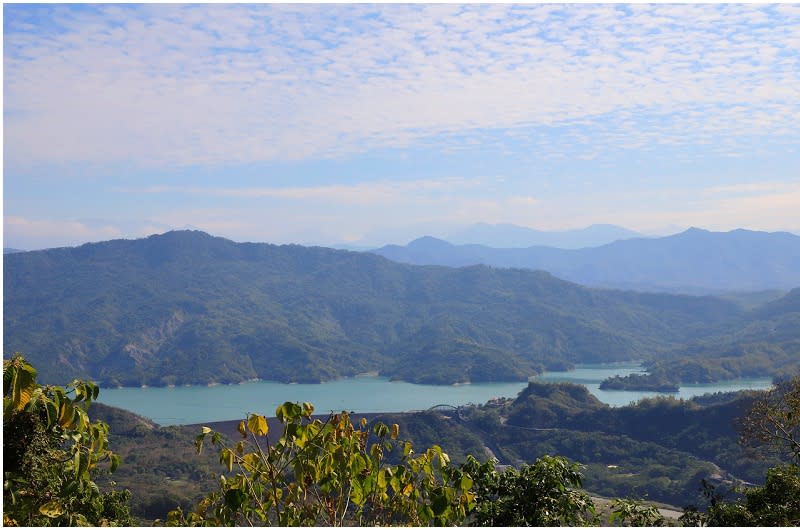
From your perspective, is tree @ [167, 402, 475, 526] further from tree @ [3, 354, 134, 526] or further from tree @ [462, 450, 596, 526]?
tree @ [462, 450, 596, 526]

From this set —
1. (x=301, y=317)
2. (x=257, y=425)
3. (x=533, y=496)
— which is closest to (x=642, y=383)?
(x=301, y=317)

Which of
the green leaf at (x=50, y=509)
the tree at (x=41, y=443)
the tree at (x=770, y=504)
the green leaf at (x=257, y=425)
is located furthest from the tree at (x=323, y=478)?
the tree at (x=770, y=504)

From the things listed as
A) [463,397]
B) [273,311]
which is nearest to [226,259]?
[273,311]

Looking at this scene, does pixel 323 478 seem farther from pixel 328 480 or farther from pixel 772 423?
pixel 772 423

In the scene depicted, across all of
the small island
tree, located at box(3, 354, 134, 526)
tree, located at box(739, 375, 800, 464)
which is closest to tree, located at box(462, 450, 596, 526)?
tree, located at box(3, 354, 134, 526)

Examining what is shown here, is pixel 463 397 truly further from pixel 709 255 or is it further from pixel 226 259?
pixel 709 255

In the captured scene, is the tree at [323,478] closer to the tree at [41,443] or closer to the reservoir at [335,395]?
the tree at [41,443]
